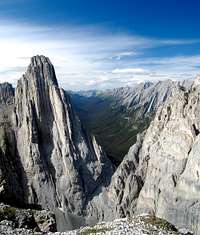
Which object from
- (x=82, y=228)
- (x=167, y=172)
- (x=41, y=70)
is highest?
(x=41, y=70)

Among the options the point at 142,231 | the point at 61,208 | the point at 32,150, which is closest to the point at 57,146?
the point at 32,150

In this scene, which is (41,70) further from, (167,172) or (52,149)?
(167,172)

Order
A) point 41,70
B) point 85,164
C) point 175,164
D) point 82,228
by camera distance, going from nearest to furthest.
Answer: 1. point 82,228
2. point 175,164
3. point 85,164
4. point 41,70

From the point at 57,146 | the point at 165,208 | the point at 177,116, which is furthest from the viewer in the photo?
the point at 57,146

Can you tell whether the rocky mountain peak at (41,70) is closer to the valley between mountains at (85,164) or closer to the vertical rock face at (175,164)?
the valley between mountains at (85,164)

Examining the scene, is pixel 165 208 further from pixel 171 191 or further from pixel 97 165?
pixel 97 165

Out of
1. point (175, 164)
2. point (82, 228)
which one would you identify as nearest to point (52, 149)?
point (175, 164)
